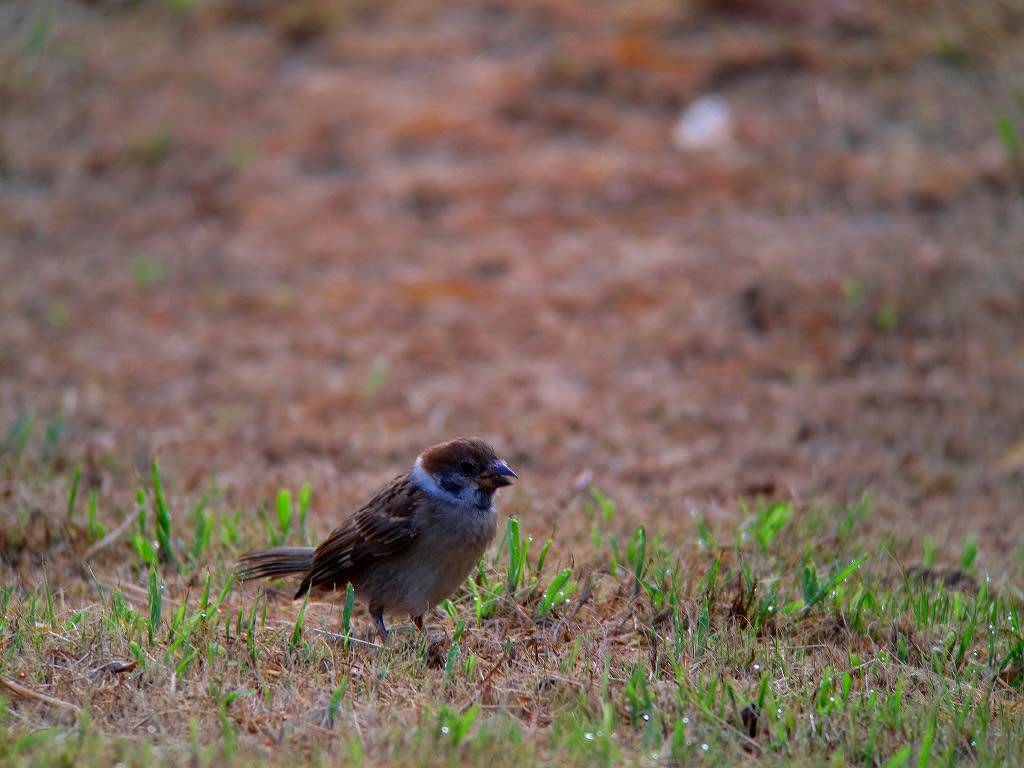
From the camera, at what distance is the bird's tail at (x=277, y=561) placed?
4.56 metres

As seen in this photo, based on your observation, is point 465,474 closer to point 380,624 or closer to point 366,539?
point 366,539

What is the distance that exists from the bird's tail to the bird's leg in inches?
13.8

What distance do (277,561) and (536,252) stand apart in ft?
15.9

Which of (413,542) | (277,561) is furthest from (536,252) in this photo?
(413,542)

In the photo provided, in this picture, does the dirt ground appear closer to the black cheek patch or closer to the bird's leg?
the black cheek patch

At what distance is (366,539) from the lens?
4.38 metres

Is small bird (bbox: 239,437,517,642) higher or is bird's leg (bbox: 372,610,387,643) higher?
small bird (bbox: 239,437,517,642)

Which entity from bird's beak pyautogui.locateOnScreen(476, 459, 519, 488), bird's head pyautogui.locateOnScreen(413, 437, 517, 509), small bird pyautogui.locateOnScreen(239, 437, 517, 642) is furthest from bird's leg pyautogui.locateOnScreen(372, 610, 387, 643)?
bird's beak pyautogui.locateOnScreen(476, 459, 519, 488)

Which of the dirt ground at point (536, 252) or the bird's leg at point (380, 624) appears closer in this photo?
the bird's leg at point (380, 624)

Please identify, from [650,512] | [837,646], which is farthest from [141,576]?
[837,646]

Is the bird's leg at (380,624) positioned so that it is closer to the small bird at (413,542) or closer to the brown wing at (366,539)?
the small bird at (413,542)

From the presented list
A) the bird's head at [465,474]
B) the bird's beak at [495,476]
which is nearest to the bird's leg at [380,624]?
the bird's head at [465,474]

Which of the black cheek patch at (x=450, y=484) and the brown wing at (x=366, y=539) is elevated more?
the black cheek patch at (x=450, y=484)

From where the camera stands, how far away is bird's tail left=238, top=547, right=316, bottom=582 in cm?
456
